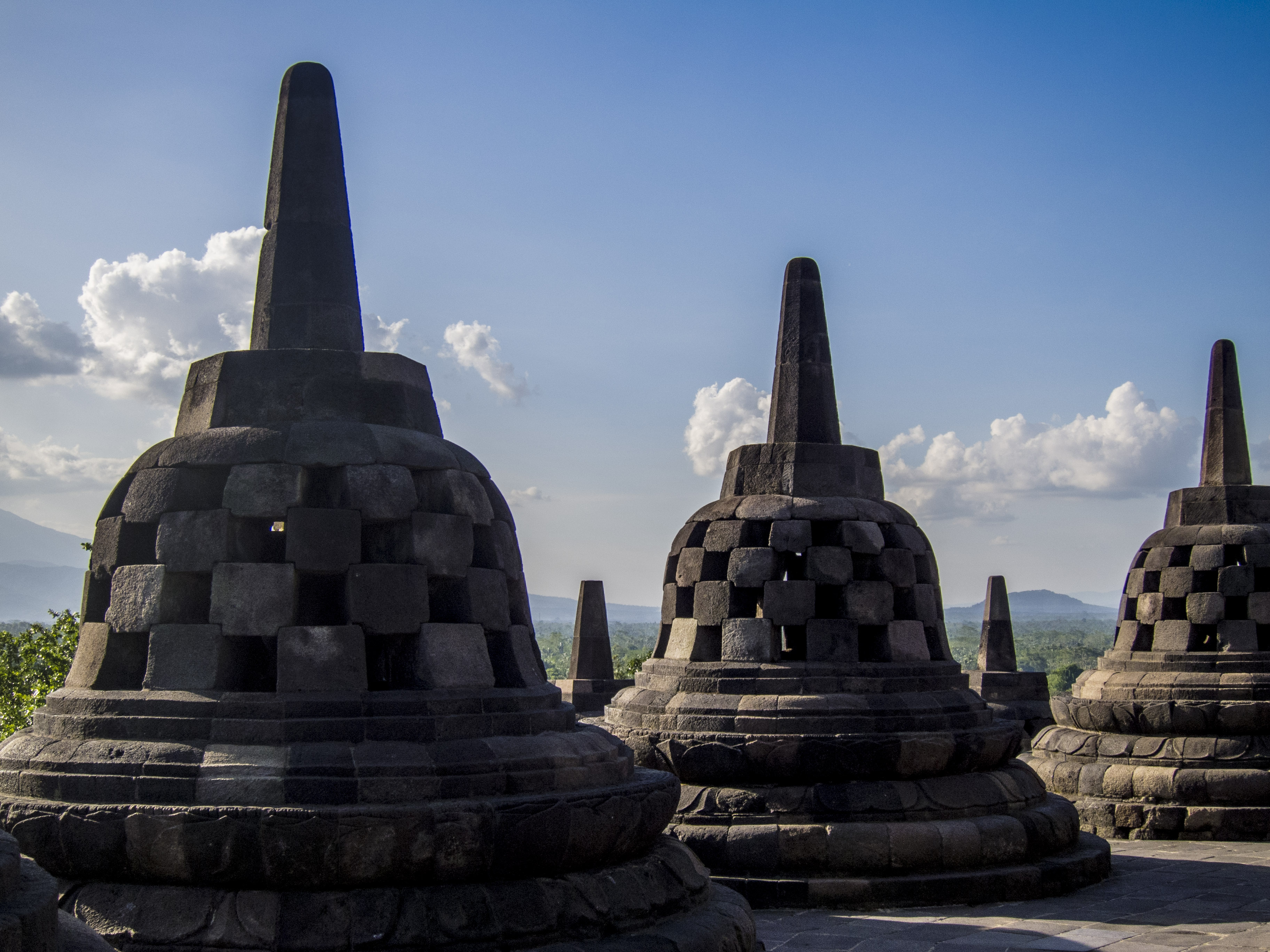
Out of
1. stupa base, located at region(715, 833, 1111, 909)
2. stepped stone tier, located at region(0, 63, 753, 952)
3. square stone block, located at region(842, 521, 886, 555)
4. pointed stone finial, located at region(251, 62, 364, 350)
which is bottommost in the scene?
stupa base, located at region(715, 833, 1111, 909)

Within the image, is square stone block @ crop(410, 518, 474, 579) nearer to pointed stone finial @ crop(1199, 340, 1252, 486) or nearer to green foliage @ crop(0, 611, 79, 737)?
pointed stone finial @ crop(1199, 340, 1252, 486)

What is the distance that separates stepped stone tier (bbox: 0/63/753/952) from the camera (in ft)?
17.0

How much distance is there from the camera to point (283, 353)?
6.43m

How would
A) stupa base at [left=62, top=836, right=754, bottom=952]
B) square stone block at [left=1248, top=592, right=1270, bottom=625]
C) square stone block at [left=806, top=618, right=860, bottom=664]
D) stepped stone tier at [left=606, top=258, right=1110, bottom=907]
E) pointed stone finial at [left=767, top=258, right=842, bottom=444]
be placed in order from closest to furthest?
stupa base at [left=62, top=836, right=754, bottom=952] → stepped stone tier at [left=606, top=258, right=1110, bottom=907] → square stone block at [left=806, top=618, right=860, bottom=664] → pointed stone finial at [left=767, top=258, right=842, bottom=444] → square stone block at [left=1248, top=592, right=1270, bottom=625]

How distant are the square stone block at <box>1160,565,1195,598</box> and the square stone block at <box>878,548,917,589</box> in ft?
13.5

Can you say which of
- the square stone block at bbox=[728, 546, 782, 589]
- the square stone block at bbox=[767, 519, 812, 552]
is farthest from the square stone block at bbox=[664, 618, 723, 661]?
the square stone block at bbox=[767, 519, 812, 552]

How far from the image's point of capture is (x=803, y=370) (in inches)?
Result: 424

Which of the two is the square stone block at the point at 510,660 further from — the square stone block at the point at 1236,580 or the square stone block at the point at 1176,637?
the square stone block at the point at 1236,580

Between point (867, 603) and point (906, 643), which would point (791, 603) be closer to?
point (867, 603)

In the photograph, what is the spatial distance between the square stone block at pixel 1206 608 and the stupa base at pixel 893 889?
4.67m

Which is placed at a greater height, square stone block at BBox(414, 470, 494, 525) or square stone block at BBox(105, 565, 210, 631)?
Answer: square stone block at BBox(414, 470, 494, 525)

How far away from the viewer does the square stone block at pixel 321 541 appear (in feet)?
19.1

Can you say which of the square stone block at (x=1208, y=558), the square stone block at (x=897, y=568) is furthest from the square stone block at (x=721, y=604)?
the square stone block at (x=1208, y=558)

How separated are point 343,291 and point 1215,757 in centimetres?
929
